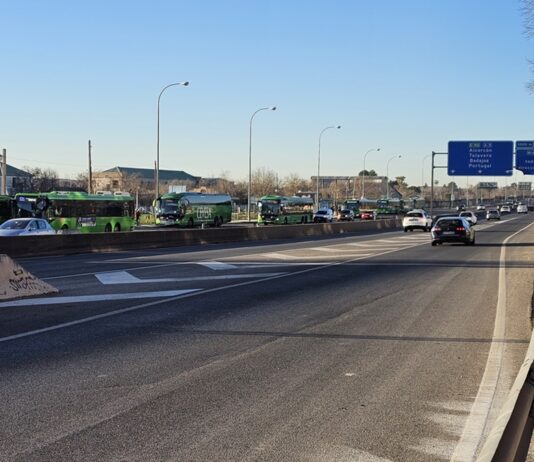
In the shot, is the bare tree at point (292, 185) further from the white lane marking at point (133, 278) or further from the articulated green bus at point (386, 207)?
the white lane marking at point (133, 278)

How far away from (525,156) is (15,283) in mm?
44076

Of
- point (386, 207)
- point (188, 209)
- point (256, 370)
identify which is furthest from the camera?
point (386, 207)

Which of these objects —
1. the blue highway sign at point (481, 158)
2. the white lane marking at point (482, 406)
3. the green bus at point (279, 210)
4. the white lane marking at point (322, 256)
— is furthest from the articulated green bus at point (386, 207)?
the white lane marking at point (482, 406)

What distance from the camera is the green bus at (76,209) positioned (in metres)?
41.2

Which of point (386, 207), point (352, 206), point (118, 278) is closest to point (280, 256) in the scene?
point (118, 278)

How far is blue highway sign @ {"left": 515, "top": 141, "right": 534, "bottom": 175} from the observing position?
4872cm

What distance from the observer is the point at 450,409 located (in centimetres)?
587

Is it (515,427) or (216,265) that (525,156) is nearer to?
(216,265)

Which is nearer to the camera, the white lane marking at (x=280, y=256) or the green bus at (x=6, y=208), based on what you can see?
the white lane marking at (x=280, y=256)

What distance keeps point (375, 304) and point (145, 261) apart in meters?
11.1

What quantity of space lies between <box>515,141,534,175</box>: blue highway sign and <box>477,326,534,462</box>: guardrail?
47.4 m

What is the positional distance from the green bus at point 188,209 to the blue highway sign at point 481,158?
845 inches

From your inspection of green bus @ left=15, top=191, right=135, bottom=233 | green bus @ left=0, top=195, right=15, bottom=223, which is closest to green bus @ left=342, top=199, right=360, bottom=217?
green bus @ left=15, top=191, right=135, bottom=233

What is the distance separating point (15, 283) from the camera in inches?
487
